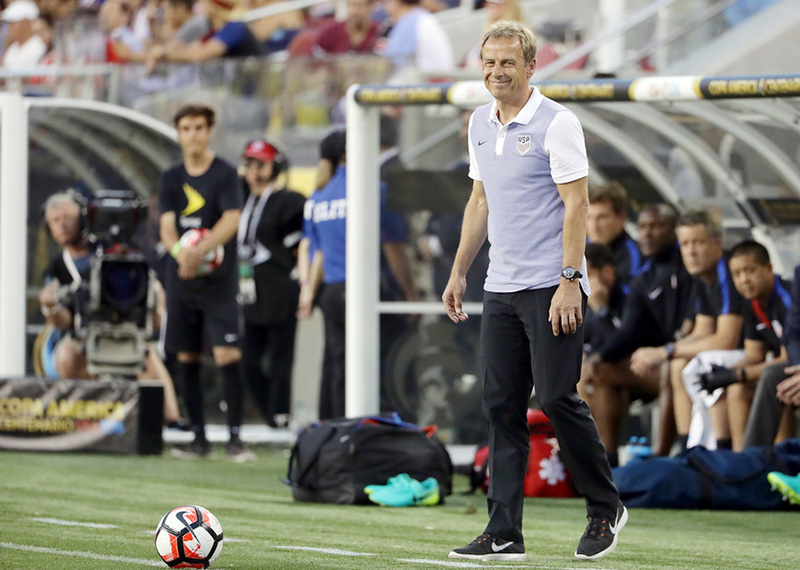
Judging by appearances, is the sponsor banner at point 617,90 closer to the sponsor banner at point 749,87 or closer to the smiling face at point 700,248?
the sponsor banner at point 749,87

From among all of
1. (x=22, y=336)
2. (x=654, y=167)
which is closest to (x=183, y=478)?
(x=22, y=336)

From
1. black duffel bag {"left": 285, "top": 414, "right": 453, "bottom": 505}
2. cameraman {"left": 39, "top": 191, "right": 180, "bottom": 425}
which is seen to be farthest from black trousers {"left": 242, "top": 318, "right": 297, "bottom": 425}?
black duffel bag {"left": 285, "top": 414, "right": 453, "bottom": 505}

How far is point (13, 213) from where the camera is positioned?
39.6ft

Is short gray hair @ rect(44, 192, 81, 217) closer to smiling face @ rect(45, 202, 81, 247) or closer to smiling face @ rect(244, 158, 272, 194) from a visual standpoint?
smiling face @ rect(45, 202, 81, 247)

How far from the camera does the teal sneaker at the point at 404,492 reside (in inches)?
332

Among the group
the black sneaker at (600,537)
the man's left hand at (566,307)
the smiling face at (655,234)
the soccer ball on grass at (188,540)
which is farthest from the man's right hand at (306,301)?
the soccer ball on grass at (188,540)

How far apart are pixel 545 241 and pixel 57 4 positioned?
1194cm

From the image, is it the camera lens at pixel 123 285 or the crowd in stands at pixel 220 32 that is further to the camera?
the crowd in stands at pixel 220 32

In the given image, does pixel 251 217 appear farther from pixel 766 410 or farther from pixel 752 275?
pixel 766 410

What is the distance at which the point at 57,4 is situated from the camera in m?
16.7

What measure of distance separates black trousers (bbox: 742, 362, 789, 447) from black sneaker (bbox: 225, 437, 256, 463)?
11.9 ft

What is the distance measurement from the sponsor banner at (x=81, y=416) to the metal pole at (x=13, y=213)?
0.85 m

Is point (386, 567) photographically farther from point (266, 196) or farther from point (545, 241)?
point (266, 196)

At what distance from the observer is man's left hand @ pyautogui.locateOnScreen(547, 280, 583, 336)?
225 inches
